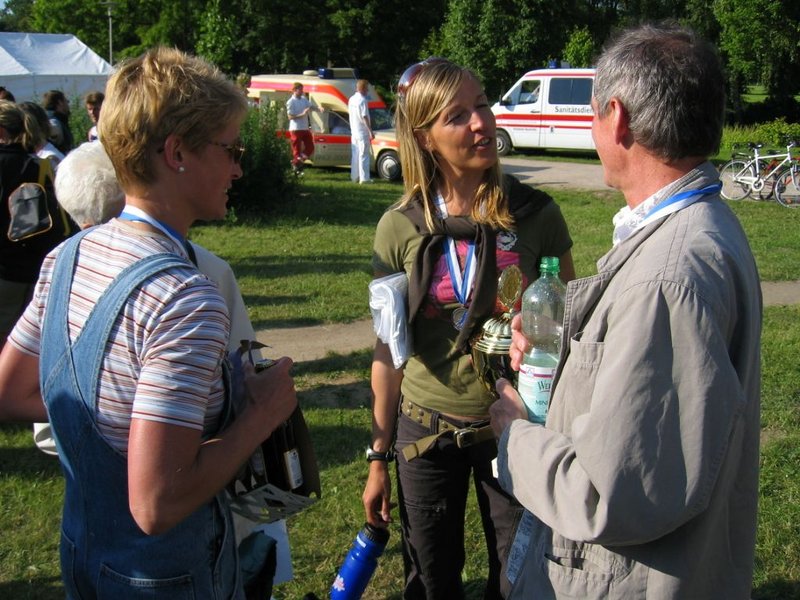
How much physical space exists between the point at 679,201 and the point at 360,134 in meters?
16.0

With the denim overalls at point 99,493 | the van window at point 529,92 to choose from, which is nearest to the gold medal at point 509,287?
the denim overalls at point 99,493

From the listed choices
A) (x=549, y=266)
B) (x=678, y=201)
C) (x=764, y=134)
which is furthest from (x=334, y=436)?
(x=764, y=134)

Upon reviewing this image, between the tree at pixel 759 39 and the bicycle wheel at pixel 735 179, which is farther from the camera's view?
the tree at pixel 759 39

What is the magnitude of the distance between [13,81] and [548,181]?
1408 centimetres

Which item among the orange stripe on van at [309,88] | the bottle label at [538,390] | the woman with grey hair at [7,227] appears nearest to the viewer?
the bottle label at [538,390]

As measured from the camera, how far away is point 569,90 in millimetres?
21500

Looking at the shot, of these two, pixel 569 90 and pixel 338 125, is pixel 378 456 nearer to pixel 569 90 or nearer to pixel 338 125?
pixel 338 125

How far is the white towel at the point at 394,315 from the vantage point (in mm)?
2623

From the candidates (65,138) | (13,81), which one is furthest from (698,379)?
(13,81)

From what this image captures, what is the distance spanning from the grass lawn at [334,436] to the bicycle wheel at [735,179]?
10.4 ft

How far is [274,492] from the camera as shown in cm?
195

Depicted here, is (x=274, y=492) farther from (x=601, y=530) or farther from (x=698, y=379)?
(x=698, y=379)

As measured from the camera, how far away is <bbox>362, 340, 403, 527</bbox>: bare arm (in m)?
2.81

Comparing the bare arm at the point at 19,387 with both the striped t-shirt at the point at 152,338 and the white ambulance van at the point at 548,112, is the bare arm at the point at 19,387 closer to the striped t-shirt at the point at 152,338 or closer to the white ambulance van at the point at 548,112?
the striped t-shirt at the point at 152,338
